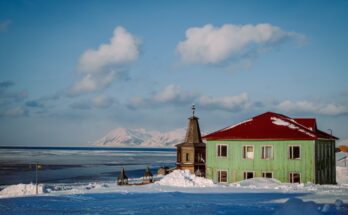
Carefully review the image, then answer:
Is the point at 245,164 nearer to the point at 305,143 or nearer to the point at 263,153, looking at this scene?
the point at 263,153

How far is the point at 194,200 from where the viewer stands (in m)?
28.7

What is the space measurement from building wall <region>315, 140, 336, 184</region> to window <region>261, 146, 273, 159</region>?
3890mm

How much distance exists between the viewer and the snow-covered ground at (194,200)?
23.9 meters

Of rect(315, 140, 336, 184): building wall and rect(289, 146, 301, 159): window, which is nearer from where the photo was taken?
rect(289, 146, 301, 159): window

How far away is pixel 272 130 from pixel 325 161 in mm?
5667

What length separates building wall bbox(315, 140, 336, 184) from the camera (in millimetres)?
39562

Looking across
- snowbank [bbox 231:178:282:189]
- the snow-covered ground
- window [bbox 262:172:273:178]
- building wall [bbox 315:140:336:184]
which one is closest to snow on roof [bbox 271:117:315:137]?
building wall [bbox 315:140:336:184]

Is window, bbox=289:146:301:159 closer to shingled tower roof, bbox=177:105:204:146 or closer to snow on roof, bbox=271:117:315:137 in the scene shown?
snow on roof, bbox=271:117:315:137

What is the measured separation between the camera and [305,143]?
39062mm

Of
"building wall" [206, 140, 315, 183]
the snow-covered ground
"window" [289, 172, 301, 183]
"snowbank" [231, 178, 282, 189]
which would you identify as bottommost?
the snow-covered ground

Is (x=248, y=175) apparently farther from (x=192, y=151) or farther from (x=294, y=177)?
(x=192, y=151)

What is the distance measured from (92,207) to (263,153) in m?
19.5

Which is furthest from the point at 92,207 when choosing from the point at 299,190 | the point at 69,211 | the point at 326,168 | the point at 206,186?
the point at 326,168

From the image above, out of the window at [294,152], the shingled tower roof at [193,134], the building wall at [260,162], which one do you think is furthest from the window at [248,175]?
the shingled tower roof at [193,134]
